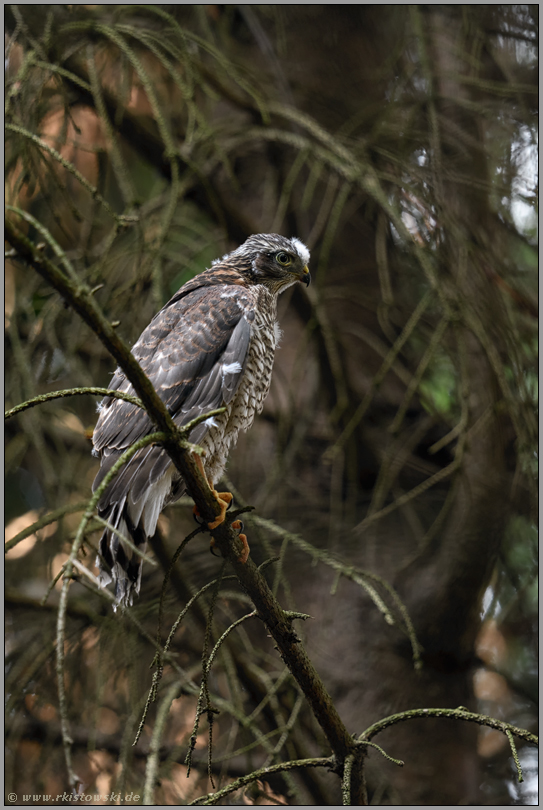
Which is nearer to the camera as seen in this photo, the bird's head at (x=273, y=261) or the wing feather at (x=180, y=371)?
the wing feather at (x=180, y=371)

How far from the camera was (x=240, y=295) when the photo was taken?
2.63 metres

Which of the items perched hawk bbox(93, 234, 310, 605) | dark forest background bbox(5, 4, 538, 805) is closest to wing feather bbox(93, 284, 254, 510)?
perched hawk bbox(93, 234, 310, 605)

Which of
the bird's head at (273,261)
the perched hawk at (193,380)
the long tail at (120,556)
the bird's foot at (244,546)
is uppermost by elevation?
the bird's head at (273,261)

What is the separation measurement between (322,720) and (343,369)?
92.2 inches

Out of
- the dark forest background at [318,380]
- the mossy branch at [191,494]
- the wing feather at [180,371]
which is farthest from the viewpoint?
the dark forest background at [318,380]

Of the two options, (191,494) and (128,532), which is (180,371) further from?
(191,494)

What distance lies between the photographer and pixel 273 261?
2850 mm

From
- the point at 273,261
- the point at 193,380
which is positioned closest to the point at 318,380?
the point at 273,261

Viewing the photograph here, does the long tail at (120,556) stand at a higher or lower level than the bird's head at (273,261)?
lower

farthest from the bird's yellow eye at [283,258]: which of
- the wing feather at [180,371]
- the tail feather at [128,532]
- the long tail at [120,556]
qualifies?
the long tail at [120,556]

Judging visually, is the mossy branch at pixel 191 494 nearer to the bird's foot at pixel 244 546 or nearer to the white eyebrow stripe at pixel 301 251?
the bird's foot at pixel 244 546

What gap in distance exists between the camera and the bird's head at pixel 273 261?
2.81 metres

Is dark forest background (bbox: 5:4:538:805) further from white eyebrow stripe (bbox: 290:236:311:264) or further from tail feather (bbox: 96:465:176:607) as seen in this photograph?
tail feather (bbox: 96:465:176:607)

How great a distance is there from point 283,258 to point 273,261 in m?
0.05
